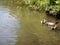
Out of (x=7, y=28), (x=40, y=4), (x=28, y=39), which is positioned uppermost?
(x=40, y=4)

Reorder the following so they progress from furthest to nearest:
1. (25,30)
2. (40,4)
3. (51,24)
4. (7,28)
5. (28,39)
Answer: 1. (40,4)
2. (51,24)
3. (7,28)
4. (25,30)
5. (28,39)

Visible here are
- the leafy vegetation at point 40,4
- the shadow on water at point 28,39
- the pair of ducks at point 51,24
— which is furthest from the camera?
the leafy vegetation at point 40,4

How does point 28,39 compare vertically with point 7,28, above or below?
below

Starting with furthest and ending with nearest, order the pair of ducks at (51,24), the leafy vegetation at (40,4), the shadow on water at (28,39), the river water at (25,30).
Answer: the leafy vegetation at (40,4)
the pair of ducks at (51,24)
the river water at (25,30)
the shadow on water at (28,39)

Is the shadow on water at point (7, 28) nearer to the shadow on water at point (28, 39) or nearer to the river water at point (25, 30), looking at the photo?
the river water at point (25, 30)

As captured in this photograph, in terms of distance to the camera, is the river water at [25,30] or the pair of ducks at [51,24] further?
the pair of ducks at [51,24]

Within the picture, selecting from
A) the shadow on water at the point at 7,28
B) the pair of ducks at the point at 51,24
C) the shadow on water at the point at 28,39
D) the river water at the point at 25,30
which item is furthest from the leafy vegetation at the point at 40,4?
the shadow on water at the point at 28,39

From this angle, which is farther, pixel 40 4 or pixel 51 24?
pixel 40 4

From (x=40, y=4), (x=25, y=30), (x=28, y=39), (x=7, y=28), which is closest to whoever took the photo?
(x=28, y=39)

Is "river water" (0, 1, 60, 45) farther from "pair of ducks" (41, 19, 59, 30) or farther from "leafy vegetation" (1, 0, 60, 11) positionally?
"leafy vegetation" (1, 0, 60, 11)

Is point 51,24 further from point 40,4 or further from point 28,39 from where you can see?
point 40,4

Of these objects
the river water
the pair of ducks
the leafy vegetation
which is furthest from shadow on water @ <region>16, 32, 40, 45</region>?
the leafy vegetation

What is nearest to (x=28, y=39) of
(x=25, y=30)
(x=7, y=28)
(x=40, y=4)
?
(x=25, y=30)

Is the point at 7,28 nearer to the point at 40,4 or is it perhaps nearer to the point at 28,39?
the point at 28,39
